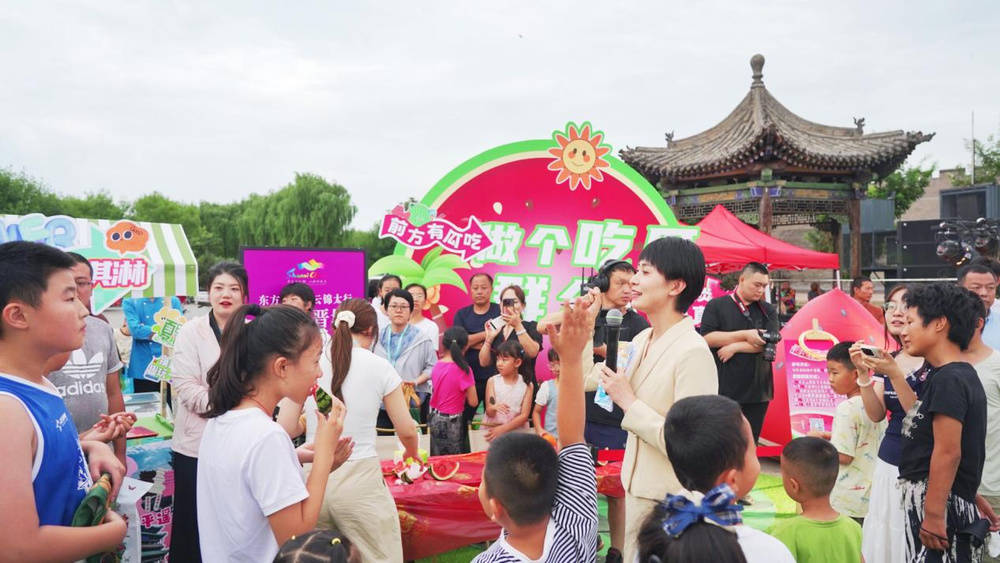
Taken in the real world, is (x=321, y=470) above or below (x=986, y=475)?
above

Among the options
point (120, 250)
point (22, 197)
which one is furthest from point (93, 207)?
point (120, 250)

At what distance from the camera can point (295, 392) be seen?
1.78 m

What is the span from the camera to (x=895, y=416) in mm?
2811

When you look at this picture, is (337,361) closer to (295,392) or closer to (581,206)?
(295,392)

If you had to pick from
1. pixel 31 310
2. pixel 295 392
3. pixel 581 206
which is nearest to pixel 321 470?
pixel 295 392

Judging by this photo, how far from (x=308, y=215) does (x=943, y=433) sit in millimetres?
33824

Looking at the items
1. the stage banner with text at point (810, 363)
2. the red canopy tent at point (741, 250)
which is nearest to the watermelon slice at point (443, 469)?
the stage banner with text at point (810, 363)

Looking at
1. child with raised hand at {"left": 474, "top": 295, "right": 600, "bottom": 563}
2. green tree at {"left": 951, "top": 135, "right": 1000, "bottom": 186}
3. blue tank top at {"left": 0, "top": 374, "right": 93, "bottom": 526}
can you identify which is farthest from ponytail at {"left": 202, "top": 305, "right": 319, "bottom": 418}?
green tree at {"left": 951, "top": 135, "right": 1000, "bottom": 186}

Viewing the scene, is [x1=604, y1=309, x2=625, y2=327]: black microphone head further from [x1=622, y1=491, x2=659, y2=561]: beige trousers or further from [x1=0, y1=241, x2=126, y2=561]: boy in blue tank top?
[x1=0, y1=241, x2=126, y2=561]: boy in blue tank top

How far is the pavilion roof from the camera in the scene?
37.1 ft

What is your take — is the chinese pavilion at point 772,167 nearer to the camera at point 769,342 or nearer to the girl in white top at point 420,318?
the camera at point 769,342

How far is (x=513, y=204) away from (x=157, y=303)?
4240 mm

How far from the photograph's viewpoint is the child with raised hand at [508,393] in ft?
15.5

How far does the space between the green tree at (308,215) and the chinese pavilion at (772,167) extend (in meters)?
22.6
